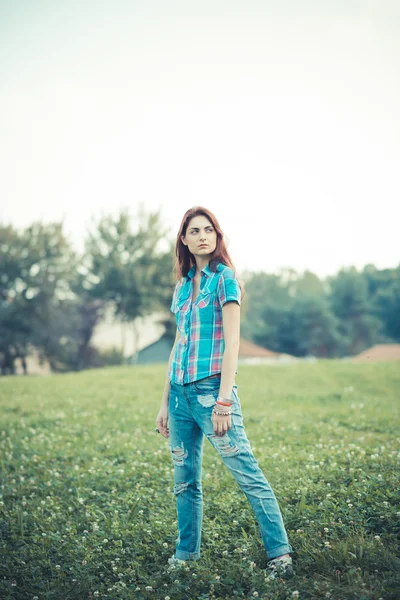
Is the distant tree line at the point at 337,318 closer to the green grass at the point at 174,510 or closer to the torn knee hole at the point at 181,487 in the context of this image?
the green grass at the point at 174,510

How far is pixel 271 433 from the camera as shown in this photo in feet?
28.2

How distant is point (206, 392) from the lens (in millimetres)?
3803

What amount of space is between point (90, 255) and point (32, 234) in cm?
663

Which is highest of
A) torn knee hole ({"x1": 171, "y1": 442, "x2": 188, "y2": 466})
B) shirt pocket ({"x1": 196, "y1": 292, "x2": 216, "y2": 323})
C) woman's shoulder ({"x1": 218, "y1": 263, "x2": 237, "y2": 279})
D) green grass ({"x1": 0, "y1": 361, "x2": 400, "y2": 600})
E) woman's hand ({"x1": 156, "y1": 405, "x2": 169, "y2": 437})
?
woman's shoulder ({"x1": 218, "y1": 263, "x2": 237, "y2": 279})

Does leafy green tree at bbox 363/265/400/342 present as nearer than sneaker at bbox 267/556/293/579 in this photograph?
No

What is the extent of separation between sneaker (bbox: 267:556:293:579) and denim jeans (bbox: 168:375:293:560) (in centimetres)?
5

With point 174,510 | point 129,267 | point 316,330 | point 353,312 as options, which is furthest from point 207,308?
point 353,312

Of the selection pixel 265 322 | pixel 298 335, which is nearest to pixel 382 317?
pixel 298 335

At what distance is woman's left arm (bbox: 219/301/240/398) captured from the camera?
3.66 meters

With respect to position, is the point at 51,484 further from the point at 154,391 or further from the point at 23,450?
the point at 154,391

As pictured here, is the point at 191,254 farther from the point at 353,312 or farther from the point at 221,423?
the point at 353,312

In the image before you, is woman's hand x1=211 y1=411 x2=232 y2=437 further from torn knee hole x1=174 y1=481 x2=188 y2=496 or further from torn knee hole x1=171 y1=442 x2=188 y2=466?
torn knee hole x1=174 y1=481 x2=188 y2=496

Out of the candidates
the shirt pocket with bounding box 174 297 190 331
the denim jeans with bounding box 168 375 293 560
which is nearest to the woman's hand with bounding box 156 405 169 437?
the denim jeans with bounding box 168 375 293 560

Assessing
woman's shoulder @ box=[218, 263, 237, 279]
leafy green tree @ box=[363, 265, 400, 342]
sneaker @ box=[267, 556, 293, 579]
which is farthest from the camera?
leafy green tree @ box=[363, 265, 400, 342]
